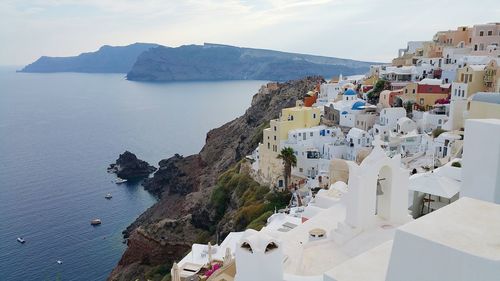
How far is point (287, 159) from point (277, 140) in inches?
163

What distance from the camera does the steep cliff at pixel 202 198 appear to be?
133 ft

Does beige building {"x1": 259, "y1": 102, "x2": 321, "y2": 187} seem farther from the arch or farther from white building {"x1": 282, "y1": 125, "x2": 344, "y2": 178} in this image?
the arch

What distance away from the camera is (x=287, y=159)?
116 ft

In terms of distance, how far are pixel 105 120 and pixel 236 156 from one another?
8725 cm

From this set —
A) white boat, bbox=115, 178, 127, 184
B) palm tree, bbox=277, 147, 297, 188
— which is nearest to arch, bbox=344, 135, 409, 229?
palm tree, bbox=277, 147, 297, 188

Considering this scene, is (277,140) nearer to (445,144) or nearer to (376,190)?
(445,144)

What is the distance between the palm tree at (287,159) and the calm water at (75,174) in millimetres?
24046

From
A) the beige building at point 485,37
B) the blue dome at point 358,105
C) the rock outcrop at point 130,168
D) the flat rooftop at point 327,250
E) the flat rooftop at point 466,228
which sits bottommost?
the rock outcrop at point 130,168

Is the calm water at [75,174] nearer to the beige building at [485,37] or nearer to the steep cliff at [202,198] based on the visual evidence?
the steep cliff at [202,198]

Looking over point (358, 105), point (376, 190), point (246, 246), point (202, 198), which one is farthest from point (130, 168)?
point (246, 246)

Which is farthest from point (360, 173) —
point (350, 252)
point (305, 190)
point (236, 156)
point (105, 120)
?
point (105, 120)

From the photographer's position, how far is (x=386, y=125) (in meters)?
40.0

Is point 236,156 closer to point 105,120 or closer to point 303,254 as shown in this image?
point 303,254

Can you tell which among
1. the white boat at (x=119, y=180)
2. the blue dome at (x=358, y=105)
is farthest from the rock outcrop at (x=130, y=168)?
the blue dome at (x=358, y=105)
